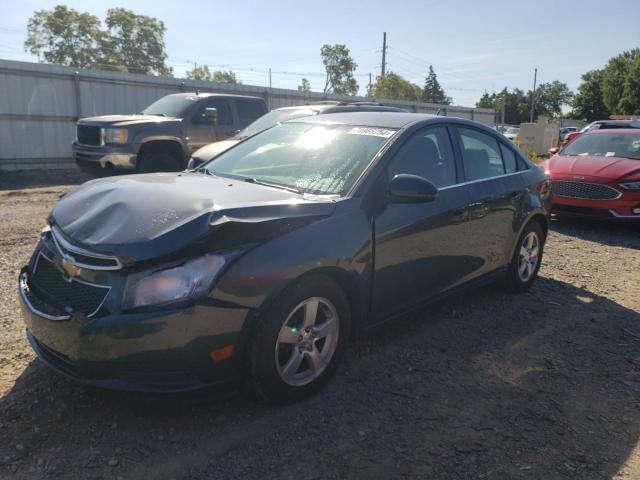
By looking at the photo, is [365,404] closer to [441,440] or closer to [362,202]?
[441,440]

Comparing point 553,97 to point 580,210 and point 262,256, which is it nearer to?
point 580,210

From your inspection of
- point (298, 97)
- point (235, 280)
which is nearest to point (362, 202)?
point (235, 280)

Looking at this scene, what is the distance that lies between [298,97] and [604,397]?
16.6 m

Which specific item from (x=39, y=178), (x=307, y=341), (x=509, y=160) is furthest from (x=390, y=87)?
(x=307, y=341)

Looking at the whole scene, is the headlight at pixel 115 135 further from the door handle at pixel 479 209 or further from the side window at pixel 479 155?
the door handle at pixel 479 209

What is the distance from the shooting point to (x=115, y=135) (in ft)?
29.3

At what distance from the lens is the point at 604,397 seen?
3256 mm

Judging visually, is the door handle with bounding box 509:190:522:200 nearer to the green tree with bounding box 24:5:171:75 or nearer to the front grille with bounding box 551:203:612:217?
the front grille with bounding box 551:203:612:217

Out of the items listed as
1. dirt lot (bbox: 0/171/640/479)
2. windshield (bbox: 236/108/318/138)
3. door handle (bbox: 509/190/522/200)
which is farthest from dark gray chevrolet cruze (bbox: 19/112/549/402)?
windshield (bbox: 236/108/318/138)

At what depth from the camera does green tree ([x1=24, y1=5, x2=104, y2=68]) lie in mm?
56500

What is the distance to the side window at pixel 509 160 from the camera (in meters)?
4.83

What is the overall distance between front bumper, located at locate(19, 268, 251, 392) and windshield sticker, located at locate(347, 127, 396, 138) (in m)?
1.74

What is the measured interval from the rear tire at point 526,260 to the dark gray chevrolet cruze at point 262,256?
863 mm

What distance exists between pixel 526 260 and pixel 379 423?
2961 mm
